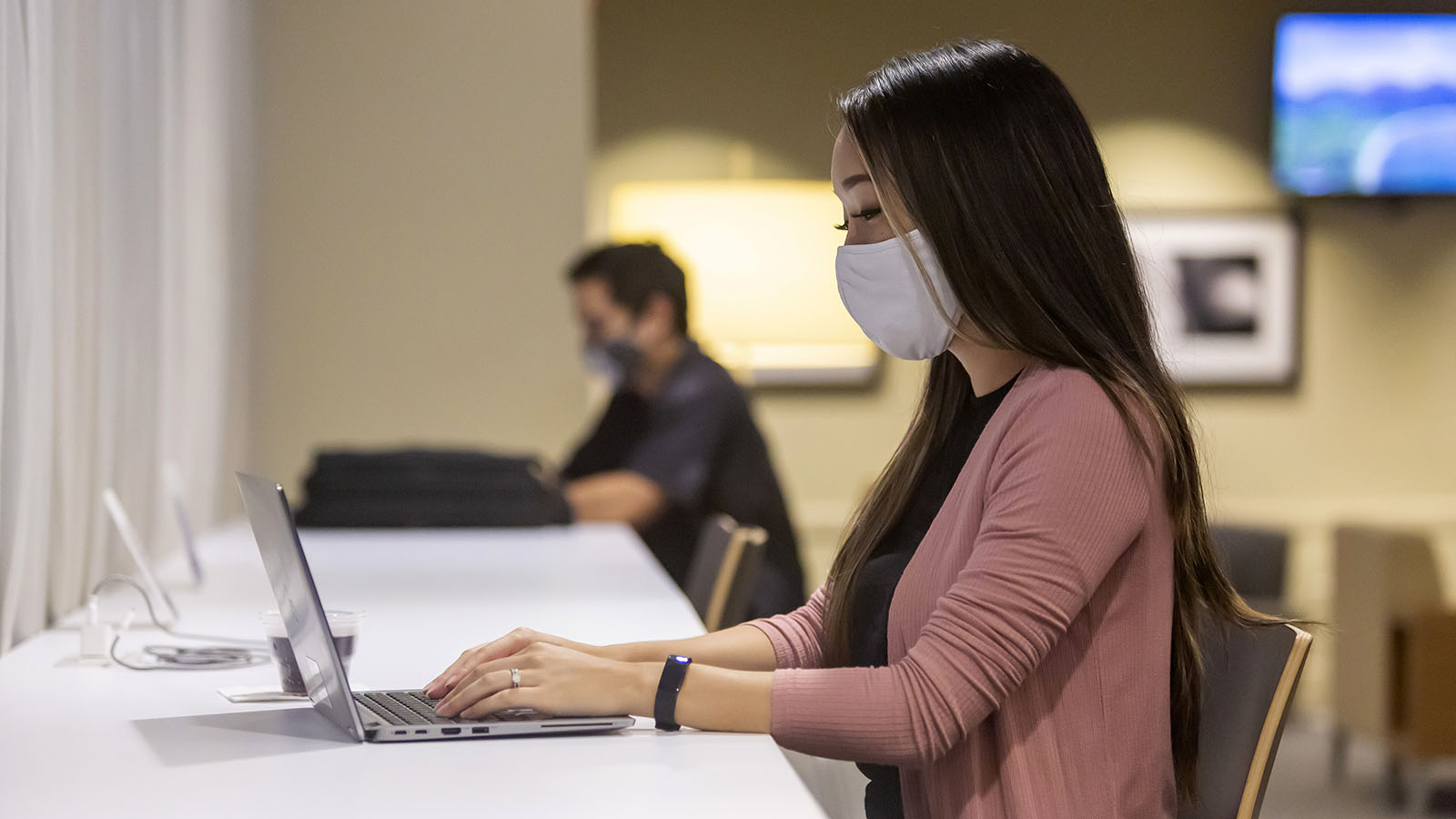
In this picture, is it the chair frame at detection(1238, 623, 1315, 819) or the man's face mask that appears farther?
the man's face mask

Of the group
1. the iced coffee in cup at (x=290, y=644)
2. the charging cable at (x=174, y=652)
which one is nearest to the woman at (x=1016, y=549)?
the iced coffee in cup at (x=290, y=644)

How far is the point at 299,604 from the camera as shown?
1.17 meters

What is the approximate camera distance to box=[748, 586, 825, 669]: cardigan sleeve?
4.77ft

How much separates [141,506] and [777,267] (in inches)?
122

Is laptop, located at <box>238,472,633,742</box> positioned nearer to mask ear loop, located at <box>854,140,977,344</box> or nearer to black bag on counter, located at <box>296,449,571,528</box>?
mask ear loop, located at <box>854,140,977,344</box>

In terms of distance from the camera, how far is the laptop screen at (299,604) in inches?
43.4

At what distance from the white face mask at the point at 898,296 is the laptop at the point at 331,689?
0.45 meters

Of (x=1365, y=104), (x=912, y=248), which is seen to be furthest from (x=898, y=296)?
(x=1365, y=104)

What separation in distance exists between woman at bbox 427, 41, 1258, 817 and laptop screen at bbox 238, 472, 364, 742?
0.09 m

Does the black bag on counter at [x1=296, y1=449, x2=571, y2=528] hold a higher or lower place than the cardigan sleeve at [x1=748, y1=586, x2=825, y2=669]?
lower

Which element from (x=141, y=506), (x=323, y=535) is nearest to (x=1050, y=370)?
(x=141, y=506)

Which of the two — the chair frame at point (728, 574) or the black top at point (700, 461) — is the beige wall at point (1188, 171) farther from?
the chair frame at point (728, 574)

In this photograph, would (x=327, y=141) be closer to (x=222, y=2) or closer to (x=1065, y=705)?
(x=222, y=2)

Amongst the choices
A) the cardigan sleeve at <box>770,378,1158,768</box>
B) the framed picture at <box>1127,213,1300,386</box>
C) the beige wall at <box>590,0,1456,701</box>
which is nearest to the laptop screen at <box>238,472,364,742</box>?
the cardigan sleeve at <box>770,378,1158,768</box>
